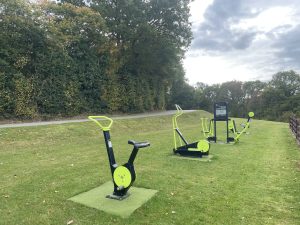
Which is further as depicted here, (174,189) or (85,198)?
(174,189)

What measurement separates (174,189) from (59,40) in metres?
14.2

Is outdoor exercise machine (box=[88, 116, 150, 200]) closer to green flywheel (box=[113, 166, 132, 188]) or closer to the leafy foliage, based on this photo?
green flywheel (box=[113, 166, 132, 188])

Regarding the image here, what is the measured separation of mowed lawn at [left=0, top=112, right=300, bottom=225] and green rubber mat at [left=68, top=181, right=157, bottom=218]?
13cm

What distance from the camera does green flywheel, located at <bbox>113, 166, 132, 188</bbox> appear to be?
4.58 meters

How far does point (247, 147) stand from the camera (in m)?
10.3

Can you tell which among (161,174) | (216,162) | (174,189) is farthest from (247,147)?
(174,189)

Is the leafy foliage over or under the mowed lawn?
over

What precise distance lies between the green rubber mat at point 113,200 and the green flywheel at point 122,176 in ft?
1.06

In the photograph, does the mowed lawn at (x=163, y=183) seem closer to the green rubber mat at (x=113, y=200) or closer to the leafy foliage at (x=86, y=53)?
the green rubber mat at (x=113, y=200)

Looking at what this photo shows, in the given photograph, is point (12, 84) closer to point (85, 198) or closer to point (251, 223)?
point (85, 198)

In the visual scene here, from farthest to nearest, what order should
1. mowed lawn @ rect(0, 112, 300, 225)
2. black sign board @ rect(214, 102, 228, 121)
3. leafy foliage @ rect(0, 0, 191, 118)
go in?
leafy foliage @ rect(0, 0, 191, 118)
black sign board @ rect(214, 102, 228, 121)
mowed lawn @ rect(0, 112, 300, 225)

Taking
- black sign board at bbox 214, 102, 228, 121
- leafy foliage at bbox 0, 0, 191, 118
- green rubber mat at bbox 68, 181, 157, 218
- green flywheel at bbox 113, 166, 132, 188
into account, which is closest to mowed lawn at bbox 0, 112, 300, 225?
green rubber mat at bbox 68, 181, 157, 218

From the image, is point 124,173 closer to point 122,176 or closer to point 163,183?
point 122,176

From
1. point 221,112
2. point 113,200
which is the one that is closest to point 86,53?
point 221,112
